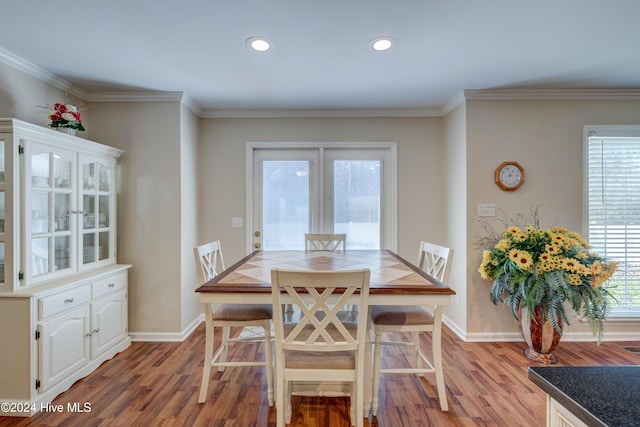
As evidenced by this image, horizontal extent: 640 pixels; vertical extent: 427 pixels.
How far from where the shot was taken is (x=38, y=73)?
2461 millimetres

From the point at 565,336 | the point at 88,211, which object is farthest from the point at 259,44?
the point at 565,336

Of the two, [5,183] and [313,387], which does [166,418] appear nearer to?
[313,387]

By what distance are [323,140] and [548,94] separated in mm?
2287

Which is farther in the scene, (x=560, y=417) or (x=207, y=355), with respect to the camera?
(x=207, y=355)

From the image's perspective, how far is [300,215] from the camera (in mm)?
3664

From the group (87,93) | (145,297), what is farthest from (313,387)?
(87,93)

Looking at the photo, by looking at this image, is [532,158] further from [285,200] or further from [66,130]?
[66,130]

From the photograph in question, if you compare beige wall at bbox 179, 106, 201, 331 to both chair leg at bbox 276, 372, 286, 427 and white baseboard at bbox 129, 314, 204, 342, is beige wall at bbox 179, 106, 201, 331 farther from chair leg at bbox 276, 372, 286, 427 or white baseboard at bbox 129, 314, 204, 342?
chair leg at bbox 276, 372, 286, 427

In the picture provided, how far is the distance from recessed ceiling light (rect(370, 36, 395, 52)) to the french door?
1496mm

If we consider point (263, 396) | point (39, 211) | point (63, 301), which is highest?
point (39, 211)

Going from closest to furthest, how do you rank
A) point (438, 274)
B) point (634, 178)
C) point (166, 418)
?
point (166, 418), point (438, 274), point (634, 178)

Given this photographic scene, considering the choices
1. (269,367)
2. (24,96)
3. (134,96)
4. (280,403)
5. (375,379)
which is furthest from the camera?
(134,96)

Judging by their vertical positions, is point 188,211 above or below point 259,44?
below

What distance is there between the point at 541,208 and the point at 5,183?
4.30 meters
